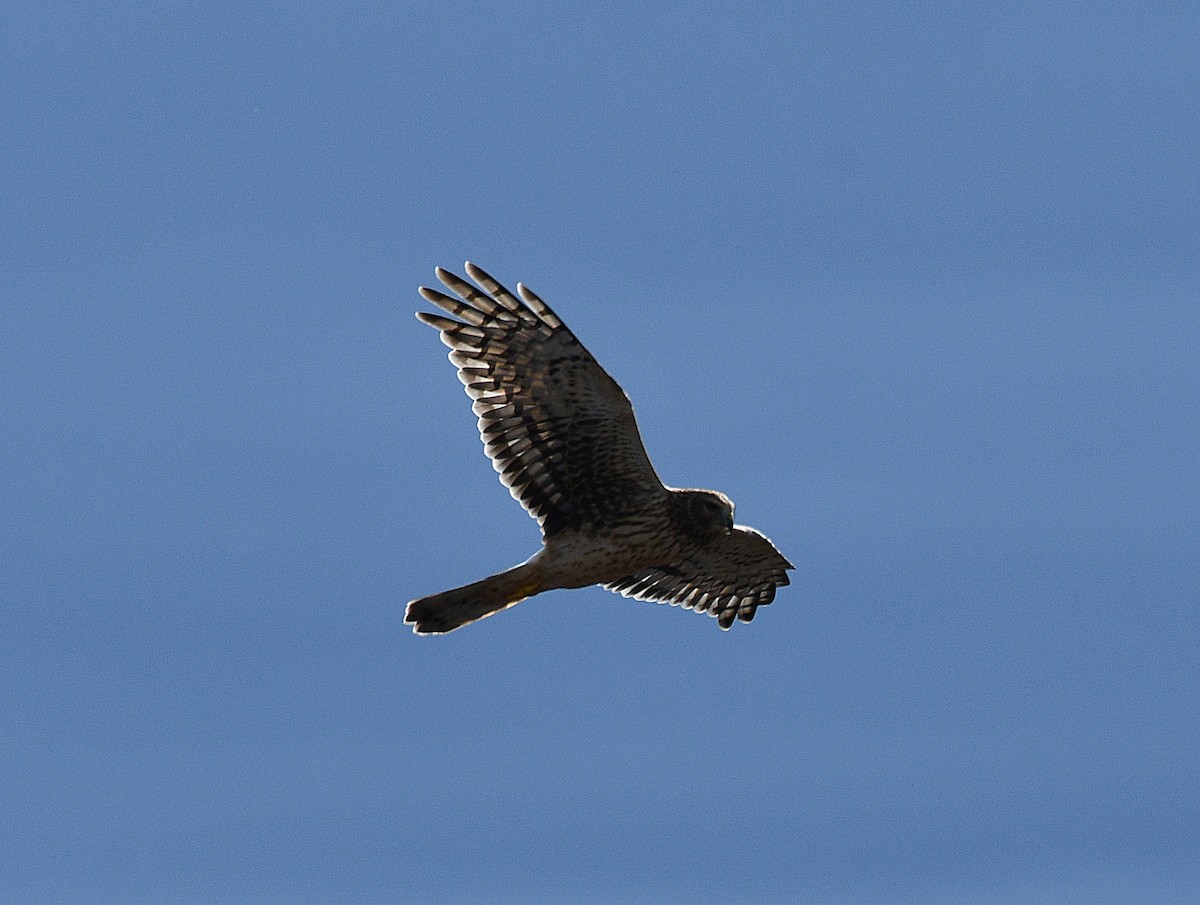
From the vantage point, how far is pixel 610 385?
49.7 feet

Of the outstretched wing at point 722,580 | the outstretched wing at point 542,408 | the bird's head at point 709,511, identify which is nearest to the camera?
the outstretched wing at point 542,408


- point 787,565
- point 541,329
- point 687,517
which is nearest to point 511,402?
point 541,329

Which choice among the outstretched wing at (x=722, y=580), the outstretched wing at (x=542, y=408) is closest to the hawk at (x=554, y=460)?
the outstretched wing at (x=542, y=408)

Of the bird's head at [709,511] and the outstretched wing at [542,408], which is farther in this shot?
the bird's head at [709,511]

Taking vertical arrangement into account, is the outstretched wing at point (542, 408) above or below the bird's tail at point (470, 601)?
above

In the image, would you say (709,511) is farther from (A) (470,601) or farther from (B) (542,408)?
(A) (470,601)

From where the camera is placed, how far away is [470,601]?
15375mm

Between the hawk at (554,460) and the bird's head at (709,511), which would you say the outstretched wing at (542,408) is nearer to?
the hawk at (554,460)

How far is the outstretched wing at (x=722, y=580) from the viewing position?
56.0ft

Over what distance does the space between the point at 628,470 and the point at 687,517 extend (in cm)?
73

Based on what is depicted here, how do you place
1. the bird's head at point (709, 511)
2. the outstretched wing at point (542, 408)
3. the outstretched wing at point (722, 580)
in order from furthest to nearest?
the outstretched wing at point (722, 580) < the bird's head at point (709, 511) < the outstretched wing at point (542, 408)

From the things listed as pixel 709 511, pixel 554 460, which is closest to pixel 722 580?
pixel 709 511

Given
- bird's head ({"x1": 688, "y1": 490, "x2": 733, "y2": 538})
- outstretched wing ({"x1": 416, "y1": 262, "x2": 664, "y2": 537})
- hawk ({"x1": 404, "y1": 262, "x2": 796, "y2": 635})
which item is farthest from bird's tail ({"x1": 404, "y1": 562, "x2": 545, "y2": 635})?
bird's head ({"x1": 688, "y1": 490, "x2": 733, "y2": 538})

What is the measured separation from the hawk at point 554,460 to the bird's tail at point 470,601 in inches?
0.4
